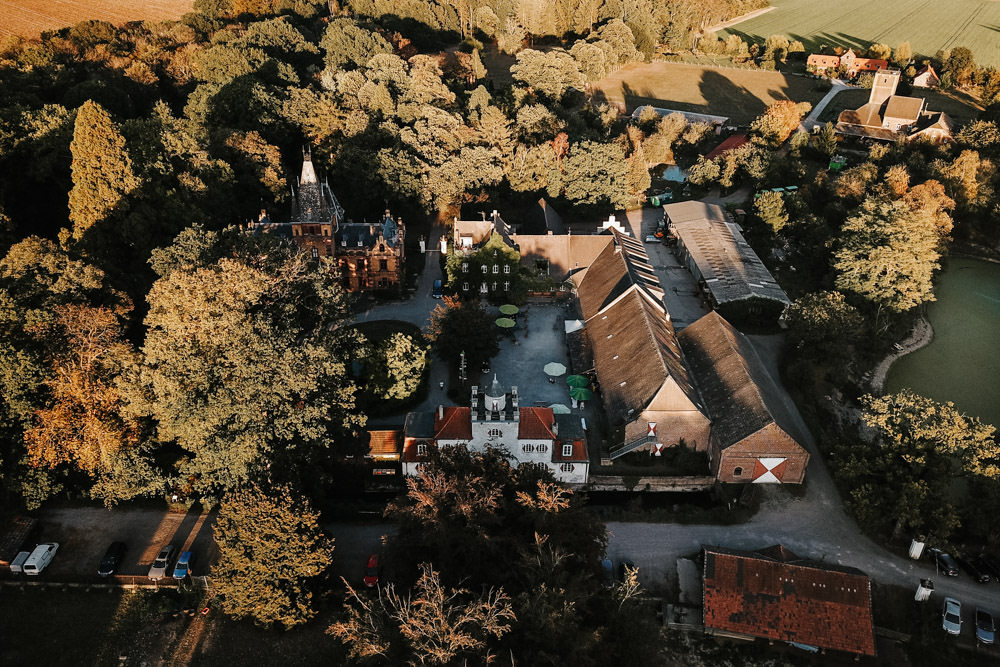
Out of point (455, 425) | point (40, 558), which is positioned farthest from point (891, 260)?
point (40, 558)

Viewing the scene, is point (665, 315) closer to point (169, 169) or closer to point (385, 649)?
point (385, 649)

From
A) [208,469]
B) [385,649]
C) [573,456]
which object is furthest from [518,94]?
[385,649]

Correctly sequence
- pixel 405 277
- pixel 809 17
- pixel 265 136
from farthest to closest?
pixel 809 17
pixel 265 136
pixel 405 277

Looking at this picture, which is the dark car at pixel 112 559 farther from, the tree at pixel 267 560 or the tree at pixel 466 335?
the tree at pixel 466 335

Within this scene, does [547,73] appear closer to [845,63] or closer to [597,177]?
[597,177]

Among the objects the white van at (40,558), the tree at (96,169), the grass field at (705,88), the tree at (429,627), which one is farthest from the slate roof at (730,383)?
the grass field at (705,88)

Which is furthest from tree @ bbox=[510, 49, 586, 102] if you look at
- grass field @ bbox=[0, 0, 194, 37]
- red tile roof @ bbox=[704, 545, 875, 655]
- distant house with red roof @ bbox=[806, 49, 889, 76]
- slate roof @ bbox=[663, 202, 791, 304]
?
red tile roof @ bbox=[704, 545, 875, 655]

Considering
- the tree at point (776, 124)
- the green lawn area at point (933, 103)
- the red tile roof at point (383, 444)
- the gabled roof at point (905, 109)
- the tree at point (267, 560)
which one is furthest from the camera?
the green lawn area at point (933, 103)
